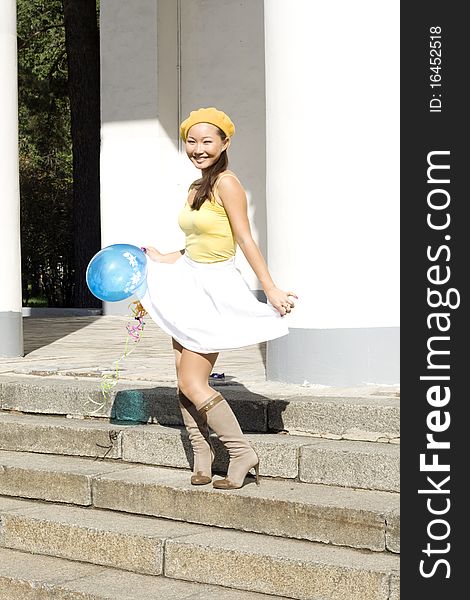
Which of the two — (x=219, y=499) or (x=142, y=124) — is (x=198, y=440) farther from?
(x=142, y=124)

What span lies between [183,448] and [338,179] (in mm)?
1931

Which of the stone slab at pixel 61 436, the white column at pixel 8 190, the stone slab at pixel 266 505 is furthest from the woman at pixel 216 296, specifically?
the white column at pixel 8 190

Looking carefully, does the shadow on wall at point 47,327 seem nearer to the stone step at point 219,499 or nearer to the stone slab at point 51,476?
the stone slab at point 51,476

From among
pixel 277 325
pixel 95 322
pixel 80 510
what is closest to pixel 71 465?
pixel 80 510

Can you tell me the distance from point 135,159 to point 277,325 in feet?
29.6

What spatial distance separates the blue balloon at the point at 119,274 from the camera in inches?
217

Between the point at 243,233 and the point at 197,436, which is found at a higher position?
the point at 243,233

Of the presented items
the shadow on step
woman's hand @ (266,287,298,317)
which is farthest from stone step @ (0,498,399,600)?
woman's hand @ (266,287,298,317)

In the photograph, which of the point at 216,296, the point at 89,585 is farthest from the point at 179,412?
the point at 89,585

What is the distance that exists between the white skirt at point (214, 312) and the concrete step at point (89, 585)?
105 cm

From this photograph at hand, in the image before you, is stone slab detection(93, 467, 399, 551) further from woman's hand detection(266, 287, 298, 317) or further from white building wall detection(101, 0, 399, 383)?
white building wall detection(101, 0, 399, 383)

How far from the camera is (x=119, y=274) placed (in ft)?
18.1

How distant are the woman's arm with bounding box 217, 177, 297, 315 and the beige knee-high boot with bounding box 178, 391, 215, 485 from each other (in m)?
0.66

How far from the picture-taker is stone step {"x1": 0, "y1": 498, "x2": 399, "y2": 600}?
4.70 meters
